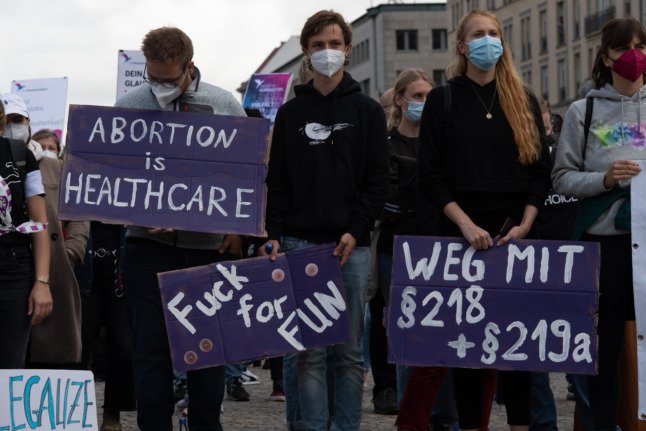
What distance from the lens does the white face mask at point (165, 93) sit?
23.3 ft

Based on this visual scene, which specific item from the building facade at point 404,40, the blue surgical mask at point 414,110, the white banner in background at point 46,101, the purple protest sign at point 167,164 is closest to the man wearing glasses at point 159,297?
the purple protest sign at point 167,164

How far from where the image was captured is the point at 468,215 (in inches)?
281

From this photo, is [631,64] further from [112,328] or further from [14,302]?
[112,328]

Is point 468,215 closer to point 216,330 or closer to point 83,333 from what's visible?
point 216,330

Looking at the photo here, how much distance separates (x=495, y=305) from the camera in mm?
7074

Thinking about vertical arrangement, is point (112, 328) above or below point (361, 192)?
below

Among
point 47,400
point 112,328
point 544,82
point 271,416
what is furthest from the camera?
point 544,82

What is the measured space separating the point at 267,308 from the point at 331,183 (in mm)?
675

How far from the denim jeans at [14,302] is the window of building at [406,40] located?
327 feet

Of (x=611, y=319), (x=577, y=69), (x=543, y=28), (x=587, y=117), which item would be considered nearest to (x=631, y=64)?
(x=587, y=117)

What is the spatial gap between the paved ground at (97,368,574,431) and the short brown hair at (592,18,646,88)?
279 cm

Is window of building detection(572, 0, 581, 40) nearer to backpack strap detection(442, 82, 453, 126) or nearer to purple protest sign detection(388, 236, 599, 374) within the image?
backpack strap detection(442, 82, 453, 126)

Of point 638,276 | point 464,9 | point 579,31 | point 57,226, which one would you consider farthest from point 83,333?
point 464,9

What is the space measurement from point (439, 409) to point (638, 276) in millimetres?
2062
